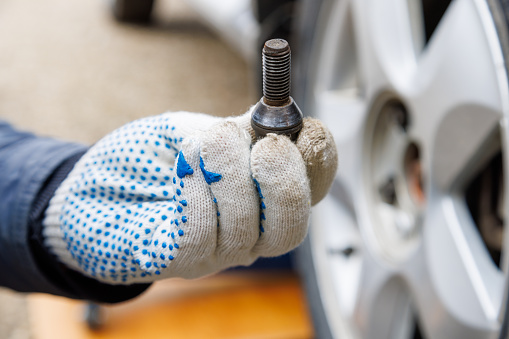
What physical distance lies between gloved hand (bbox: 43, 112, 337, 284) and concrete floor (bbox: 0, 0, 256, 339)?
138 cm

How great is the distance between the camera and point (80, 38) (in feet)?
9.45

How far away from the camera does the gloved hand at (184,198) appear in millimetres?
614

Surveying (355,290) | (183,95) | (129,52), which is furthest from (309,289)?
(129,52)

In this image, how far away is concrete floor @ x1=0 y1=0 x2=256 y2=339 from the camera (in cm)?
232

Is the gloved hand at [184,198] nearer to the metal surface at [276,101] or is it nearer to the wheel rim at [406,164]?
the metal surface at [276,101]

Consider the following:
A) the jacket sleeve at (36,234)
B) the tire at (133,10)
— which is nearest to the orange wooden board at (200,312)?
the jacket sleeve at (36,234)

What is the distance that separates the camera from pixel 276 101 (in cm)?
62

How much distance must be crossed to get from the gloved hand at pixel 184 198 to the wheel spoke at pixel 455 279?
33 cm

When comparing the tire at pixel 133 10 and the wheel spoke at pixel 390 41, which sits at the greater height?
the wheel spoke at pixel 390 41

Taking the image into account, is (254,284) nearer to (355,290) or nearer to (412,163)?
(355,290)

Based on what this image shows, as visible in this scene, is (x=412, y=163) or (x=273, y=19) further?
(x=273, y=19)

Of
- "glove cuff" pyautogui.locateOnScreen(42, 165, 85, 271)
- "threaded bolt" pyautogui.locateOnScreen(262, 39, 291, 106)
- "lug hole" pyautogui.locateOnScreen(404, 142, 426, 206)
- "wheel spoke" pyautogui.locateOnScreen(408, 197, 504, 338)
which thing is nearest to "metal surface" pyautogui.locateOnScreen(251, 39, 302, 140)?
"threaded bolt" pyautogui.locateOnScreen(262, 39, 291, 106)

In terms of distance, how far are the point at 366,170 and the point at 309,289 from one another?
38 centimetres

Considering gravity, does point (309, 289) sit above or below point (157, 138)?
below
